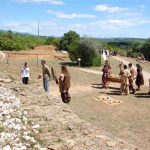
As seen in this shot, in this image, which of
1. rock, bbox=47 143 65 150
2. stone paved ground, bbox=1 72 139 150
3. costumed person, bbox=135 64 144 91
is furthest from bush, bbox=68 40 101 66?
rock, bbox=47 143 65 150

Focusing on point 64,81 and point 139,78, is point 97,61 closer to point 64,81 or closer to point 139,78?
point 139,78

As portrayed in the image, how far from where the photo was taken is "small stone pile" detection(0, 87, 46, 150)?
6339 mm

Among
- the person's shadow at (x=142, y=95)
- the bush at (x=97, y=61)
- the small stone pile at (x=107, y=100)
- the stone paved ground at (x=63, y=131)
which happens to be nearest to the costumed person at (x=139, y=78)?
the person's shadow at (x=142, y=95)

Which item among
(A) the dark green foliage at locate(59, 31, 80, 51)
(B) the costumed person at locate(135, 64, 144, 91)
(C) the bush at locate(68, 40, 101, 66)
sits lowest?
(B) the costumed person at locate(135, 64, 144, 91)

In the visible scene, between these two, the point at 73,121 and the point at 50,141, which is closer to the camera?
the point at 50,141

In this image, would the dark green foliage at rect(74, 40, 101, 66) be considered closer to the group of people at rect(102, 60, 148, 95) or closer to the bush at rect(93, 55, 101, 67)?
the bush at rect(93, 55, 101, 67)

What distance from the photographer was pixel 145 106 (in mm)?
16266

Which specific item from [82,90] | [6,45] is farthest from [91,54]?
[6,45]

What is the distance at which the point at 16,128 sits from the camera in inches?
279

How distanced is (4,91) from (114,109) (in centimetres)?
639

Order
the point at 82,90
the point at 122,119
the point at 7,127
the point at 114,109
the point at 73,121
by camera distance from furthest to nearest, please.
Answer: the point at 82,90 < the point at 114,109 < the point at 122,119 < the point at 73,121 < the point at 7,127

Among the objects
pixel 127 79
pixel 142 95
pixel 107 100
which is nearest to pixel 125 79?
pixel 127 79

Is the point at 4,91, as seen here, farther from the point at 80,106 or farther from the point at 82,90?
the point at 82,90

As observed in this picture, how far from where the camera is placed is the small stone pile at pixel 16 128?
250 inches
